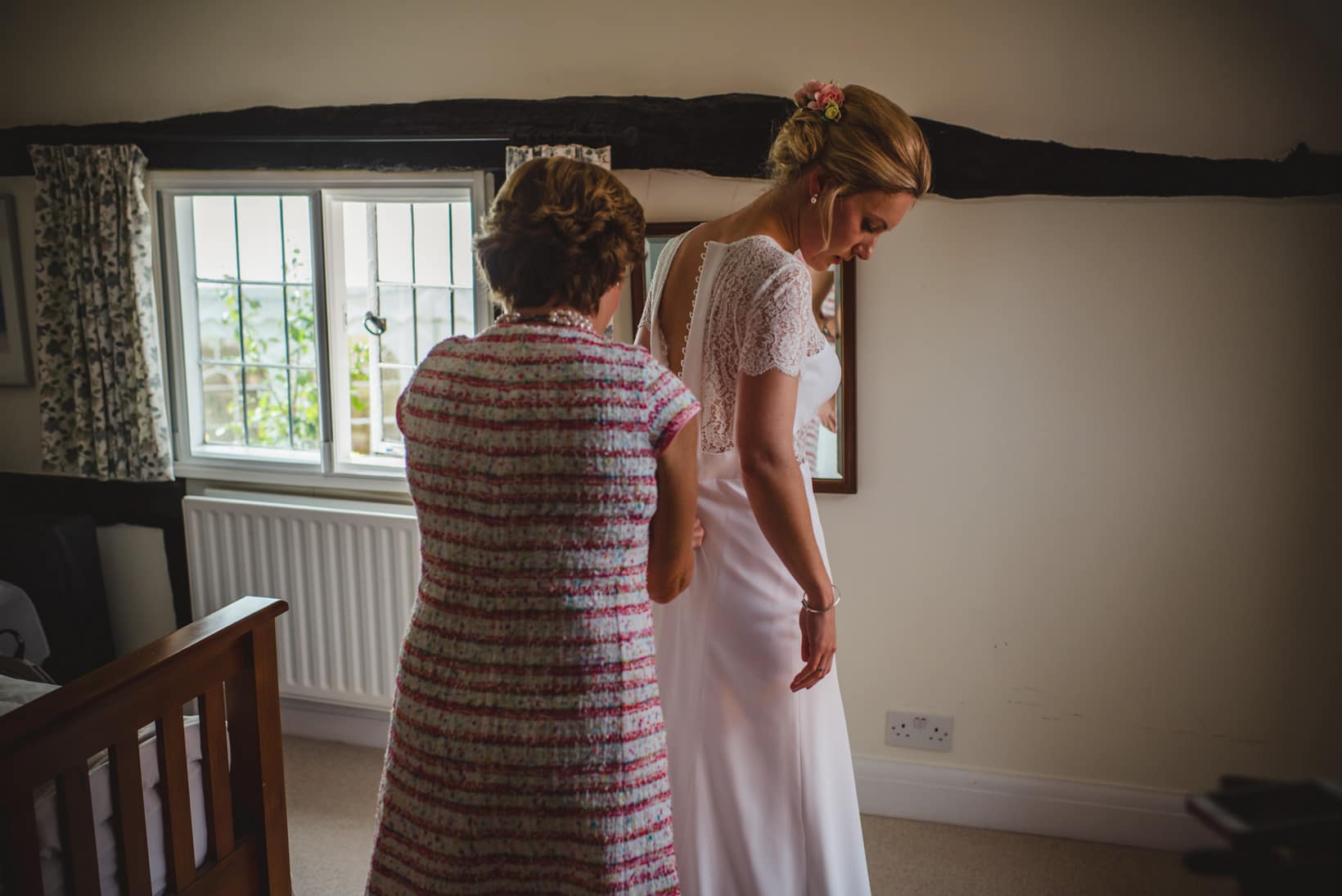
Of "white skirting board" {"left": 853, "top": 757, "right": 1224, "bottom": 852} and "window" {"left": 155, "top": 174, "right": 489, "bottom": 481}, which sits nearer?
"white skirting board" {"left": 853, "top": 757, "right": 1224, "bottom": 852}

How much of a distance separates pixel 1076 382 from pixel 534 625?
166 cm

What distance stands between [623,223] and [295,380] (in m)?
2.26

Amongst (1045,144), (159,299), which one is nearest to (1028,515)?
(1045,144)

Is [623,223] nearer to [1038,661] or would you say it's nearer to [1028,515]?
[1028,515]

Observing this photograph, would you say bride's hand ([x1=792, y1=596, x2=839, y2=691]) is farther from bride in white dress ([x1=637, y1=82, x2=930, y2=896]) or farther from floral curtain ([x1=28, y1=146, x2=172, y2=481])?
floral curtain ([x1=28, y1=146, x2=172, y2=481])

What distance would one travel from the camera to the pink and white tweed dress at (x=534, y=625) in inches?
40.3

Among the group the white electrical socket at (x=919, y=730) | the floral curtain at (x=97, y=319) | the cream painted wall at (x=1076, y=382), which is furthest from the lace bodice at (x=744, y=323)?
the floral curtain at (x=97, y=319)

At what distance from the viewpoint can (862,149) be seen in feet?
4.52

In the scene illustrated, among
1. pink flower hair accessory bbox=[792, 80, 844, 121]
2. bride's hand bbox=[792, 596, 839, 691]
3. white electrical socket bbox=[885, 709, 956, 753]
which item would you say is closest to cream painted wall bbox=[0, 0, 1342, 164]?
pink flower hair accessory bbox=[792, 80, 844, 121]

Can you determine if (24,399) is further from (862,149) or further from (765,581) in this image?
(862,149)

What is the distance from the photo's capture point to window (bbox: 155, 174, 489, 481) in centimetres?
281

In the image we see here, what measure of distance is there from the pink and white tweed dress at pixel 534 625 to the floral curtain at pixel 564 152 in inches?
53.8

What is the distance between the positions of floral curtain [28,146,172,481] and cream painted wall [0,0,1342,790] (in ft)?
3.21

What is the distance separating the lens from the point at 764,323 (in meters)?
1.35
